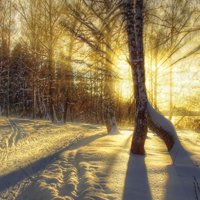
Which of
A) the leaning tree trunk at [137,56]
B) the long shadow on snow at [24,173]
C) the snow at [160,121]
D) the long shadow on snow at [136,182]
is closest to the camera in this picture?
the long shadow on snow at [136,182]

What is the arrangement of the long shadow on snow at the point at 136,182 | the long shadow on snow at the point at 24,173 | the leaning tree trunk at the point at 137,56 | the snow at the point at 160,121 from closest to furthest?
the long shadow on snow at the point at 136,182 → the long shadow on snow at the point at 24,173 → the leaning tree trunk at the point at 137,56 → the snow at the point at 160,121

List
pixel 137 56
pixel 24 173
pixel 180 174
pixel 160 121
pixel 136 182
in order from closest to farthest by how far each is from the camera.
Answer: pixel 136 182 → pixel 180 174 → pixel 24 173 → pixel 137 56 → pixel 160 121

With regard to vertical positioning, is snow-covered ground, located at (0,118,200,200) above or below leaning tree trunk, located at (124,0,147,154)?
below

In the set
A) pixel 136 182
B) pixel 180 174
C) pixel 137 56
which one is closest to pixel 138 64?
pixel 137 56

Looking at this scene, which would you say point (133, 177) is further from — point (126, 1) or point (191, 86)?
point (191, 86)

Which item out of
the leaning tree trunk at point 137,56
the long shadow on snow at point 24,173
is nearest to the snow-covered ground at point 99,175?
the long shadow on snow at point 24,173

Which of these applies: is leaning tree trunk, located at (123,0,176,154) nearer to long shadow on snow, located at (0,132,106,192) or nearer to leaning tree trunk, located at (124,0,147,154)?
leaning tree trunk, located at (124,0,147,154)

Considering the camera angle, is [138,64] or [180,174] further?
[138,64]

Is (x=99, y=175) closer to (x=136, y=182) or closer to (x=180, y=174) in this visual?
(x=136, y=182)

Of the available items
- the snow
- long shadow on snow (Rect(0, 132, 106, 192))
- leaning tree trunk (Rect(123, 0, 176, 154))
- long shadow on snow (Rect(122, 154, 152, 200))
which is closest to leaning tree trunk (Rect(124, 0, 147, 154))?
leaning tree trunk (Rect(123, 0, 176, 154))

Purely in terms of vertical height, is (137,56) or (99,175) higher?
(137,56)

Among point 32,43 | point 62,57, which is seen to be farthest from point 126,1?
point 32,43

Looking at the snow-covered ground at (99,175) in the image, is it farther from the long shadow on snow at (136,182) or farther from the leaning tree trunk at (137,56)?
the leaning tree trunk at (137,56)

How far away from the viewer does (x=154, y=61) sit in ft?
70.3
